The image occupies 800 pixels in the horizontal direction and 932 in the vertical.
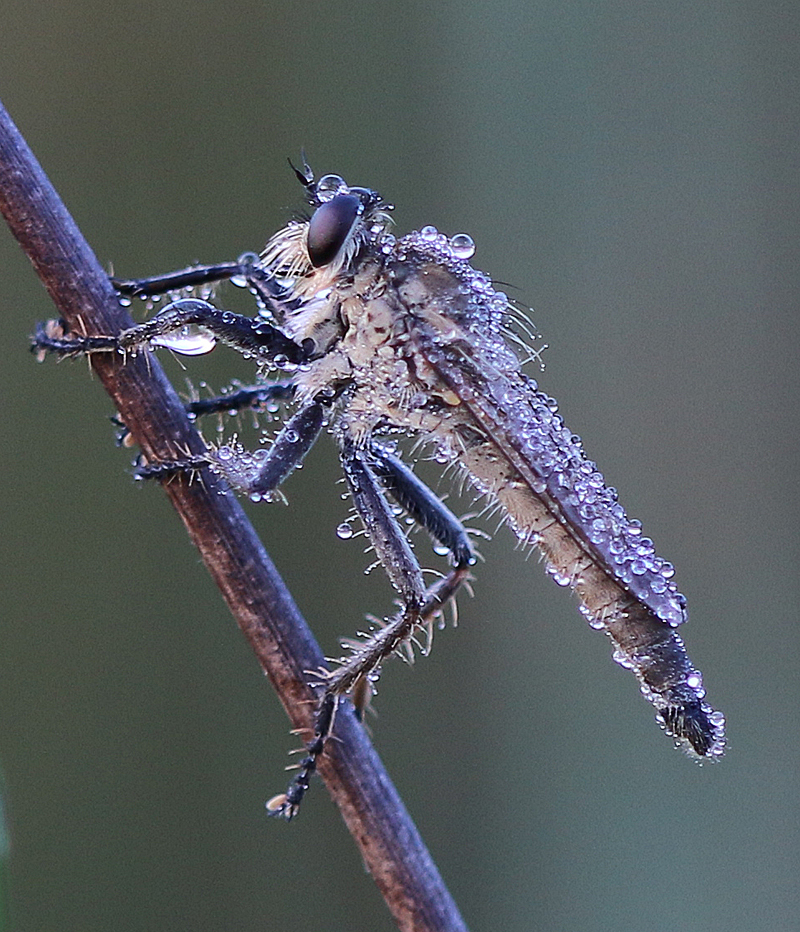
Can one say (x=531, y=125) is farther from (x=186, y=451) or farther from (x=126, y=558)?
(x=186, y=451)

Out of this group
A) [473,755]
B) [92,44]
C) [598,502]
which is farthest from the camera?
[473,755]

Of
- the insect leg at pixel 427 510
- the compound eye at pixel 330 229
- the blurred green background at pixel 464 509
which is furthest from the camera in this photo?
the blurred green background at pixel 464 509

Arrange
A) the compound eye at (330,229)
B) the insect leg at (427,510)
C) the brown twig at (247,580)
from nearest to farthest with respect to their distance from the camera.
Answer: the brown twig at (247,580), the compound eye at (330,229), the insect leg at (427,510)

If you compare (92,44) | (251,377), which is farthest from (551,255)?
(92,44)

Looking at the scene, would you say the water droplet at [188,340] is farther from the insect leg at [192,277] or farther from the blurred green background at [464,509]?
the blurred green background at [464,509]

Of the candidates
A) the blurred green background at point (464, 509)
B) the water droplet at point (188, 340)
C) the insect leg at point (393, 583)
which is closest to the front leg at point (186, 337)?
the water droplet at point (188, 340)

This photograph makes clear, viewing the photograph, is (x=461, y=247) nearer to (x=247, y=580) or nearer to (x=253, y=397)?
(x=253, y=397)

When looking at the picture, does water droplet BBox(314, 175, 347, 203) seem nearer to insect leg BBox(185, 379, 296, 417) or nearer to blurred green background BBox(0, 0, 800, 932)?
insect leg BBox(185, 379, 296, 417)
